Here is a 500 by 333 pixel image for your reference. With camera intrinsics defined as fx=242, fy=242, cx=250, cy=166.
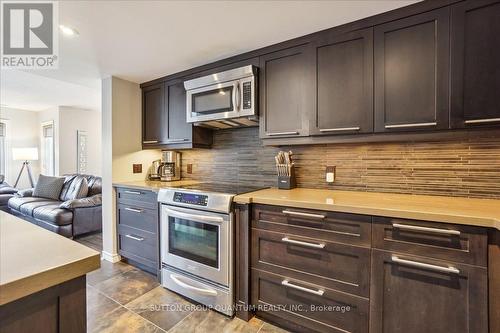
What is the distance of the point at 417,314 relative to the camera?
125 centimetres

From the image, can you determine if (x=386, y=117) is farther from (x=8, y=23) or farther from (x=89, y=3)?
(x=8, y=23)

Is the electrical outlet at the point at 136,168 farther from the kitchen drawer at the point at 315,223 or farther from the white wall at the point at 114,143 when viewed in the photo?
the kitchen drawer at the point at 315,223

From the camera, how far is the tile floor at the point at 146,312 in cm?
168

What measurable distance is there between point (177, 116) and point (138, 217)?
1.14 metres

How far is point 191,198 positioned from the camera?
6.39ft

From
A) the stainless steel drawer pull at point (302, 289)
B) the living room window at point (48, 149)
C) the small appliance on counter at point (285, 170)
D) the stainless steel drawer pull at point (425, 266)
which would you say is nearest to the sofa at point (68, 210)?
the living room window at point (48, 149)

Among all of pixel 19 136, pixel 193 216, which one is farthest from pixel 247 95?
pixel 19 136

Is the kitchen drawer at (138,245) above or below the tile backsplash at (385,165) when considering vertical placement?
below

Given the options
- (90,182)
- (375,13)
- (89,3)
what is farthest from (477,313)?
(90,182)

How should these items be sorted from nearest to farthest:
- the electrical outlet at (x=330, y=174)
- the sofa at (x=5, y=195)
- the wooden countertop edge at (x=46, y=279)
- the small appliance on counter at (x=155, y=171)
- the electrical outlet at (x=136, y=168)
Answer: the wooden countertop edge at (x=46, y=279)
the electrical outlet at (x=330, y=174)
the electrical outlet at (x=136, y=168)
the small appliance on counter at (x=155, y=171)
the sofa at (x=5, y=195)

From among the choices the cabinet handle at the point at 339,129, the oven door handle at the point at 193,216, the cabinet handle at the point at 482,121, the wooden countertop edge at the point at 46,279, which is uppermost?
the cabinet handle at the point at 339,129

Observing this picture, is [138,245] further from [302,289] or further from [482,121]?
[482,121]

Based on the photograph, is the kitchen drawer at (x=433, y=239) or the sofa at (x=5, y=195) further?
the sofa at (x=5, y=195)

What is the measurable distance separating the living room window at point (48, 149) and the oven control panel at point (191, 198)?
17.9 feet
